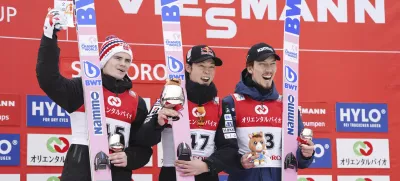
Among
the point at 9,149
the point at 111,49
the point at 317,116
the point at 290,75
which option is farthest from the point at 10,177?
the point at 317,116

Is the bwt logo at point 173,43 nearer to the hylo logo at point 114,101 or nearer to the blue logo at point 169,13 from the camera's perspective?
the blue logo at point 169,13

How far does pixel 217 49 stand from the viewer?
5.84 metres

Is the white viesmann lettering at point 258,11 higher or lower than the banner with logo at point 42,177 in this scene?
higher

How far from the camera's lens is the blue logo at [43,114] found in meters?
5.39

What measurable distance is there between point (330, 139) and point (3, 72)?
258 cm

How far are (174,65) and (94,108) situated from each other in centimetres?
62

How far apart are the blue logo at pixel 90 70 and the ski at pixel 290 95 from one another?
1.19 metres

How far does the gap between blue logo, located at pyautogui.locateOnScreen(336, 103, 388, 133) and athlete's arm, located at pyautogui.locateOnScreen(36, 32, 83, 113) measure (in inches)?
101

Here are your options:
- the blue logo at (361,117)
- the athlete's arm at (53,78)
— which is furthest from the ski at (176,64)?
the blue logo at (361,117)

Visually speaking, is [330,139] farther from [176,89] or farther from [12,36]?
[12,36]

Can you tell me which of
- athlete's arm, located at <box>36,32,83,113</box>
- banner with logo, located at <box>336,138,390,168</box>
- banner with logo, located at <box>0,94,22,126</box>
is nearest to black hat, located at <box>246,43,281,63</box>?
athlete's arm, located at <box>36,32,83,113</box>

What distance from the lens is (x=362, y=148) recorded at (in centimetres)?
604

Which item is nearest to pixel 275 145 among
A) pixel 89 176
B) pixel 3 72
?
pixel 89 176

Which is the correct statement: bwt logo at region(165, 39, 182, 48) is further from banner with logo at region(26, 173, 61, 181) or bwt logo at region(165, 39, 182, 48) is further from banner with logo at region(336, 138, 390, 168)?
banner with logo at region(336, 138, 390, 168)
